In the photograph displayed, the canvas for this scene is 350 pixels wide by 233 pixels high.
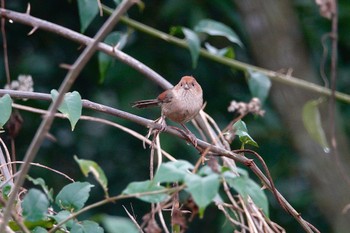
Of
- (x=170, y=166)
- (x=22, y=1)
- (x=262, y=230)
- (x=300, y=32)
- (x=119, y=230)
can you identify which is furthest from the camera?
(x=22, y=1)

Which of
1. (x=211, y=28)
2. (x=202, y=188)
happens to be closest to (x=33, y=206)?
(x=202, y=188)

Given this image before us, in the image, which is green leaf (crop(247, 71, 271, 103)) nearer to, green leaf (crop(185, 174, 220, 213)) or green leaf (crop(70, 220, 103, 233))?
green leaf (crop(70, 220, 103, 233))

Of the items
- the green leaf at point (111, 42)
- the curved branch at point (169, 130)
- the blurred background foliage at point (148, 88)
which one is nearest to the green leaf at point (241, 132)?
the curved branch at point (169, 130)

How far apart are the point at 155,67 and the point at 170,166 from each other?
470 centimetres

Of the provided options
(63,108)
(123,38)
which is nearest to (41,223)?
(63,108)

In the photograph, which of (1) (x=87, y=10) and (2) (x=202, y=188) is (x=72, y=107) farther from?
(2) (x=202, y=188)

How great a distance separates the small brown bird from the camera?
120 inches

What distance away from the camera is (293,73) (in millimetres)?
5719

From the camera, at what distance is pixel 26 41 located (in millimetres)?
6621

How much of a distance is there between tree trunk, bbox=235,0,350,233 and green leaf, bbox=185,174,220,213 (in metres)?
4.02

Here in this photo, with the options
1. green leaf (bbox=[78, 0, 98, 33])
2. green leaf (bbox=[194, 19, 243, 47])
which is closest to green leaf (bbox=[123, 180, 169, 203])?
green leaf (bbox=[78, 0, 98, 33])

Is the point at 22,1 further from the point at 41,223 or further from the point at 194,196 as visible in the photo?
the point at 194,196

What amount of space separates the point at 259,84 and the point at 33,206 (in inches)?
56.5

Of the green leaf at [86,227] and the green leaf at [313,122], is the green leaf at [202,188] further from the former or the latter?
the green leaf at [86,227]
